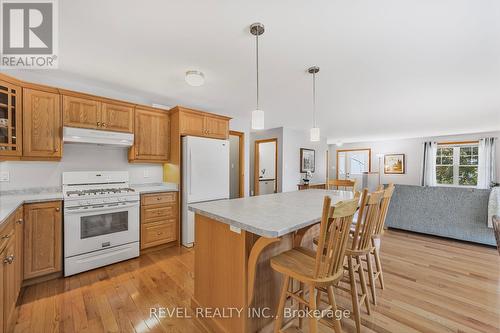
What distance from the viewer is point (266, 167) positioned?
771 centimetres

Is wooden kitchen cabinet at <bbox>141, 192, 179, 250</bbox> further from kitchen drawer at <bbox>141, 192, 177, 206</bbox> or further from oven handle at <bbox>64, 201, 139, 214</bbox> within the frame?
oven handle at <bbox>64, 201, 139, 214</bbox>

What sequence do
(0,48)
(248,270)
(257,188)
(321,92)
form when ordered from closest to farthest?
(248,270), (0,48), (321,92), (257,188)

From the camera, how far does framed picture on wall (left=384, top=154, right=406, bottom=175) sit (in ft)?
26.2

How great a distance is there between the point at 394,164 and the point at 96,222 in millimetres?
9138

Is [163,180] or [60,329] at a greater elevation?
[163,180]

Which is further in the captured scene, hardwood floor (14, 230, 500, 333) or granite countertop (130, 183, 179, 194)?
granite countertop (130, 183, 179, 194)

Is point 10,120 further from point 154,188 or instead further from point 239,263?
point 239,263

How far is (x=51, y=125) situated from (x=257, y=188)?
4.70m

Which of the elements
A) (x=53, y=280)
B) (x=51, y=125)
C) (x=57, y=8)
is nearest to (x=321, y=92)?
(x=57, y=8)

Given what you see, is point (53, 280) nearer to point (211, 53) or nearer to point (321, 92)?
point (211, 53)

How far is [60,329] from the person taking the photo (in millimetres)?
1650

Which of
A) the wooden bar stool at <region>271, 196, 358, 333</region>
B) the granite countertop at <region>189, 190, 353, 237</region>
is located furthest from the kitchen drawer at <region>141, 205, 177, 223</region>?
the wooden bar stool at <region>271, 196, 358, 333</region>

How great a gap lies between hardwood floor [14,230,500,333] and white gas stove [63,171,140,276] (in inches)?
5.9

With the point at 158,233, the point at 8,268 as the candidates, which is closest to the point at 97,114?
the point at 158,233
